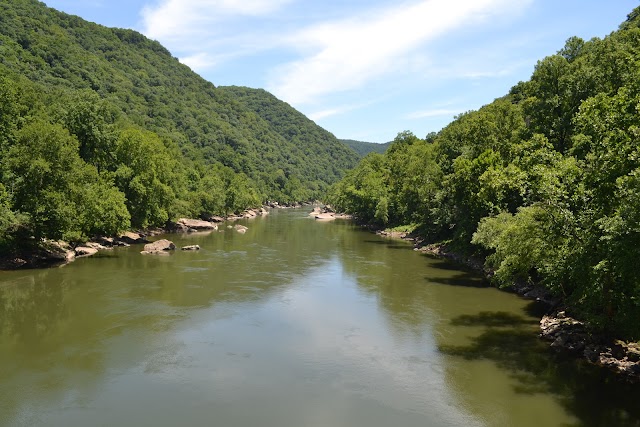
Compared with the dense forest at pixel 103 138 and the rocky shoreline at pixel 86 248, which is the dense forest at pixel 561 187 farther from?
the dense forest at pixel 103 138

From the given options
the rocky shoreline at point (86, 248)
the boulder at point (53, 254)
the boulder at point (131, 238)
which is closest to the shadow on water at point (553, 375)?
the rocky shoreline at point (86, 248)

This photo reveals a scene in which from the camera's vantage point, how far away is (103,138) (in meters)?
55.1

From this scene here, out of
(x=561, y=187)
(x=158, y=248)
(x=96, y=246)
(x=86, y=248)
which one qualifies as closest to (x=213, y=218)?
(x=96, y=246)

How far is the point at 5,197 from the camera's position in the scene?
124 ft

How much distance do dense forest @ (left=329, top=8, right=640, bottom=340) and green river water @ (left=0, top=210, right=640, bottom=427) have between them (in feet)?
12.1

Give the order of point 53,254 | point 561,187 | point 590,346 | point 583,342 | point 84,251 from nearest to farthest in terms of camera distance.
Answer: point 561,187
point 590,346
point 583,342
point 53,254
point 84,251

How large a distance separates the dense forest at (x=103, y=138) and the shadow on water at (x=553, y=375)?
3476 centimetres

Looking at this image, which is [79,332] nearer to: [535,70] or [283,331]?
[283,331]

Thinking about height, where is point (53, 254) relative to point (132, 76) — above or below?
below

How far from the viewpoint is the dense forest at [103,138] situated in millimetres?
39844

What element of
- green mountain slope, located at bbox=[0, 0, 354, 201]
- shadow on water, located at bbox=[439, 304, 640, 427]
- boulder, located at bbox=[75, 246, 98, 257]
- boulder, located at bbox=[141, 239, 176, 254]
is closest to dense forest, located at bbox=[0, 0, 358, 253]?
green mountain slope, located at bbox=[0, 0, 354, 201]

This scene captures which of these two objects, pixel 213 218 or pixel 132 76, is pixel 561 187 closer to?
pixel 213 218

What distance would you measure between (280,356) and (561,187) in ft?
51.7

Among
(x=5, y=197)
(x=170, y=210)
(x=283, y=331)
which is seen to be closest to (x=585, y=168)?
(x=283, y=331)
